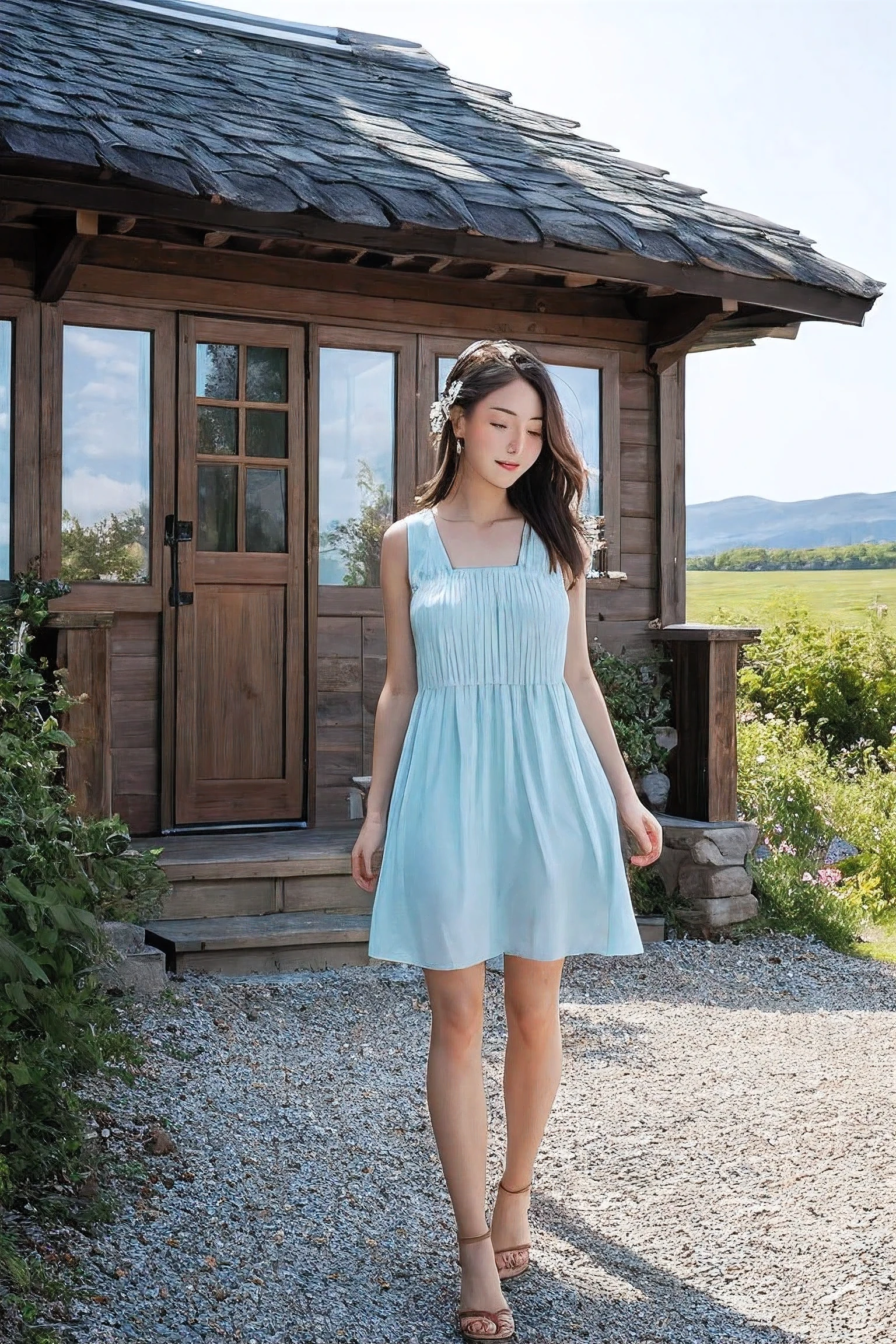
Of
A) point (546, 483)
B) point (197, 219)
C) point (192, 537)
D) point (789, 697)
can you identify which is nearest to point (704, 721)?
point (192, 537)

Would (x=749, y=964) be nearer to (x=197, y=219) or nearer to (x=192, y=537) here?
(x=192, y=537)

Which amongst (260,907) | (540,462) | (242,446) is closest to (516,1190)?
(540,462)

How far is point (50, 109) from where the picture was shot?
463 cm

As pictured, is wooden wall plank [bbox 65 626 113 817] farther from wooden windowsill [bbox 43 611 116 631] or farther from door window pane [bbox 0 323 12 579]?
door window pane [bbox 0 323 12 579]

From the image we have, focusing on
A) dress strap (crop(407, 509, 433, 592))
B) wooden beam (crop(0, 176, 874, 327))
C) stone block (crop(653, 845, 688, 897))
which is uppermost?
wooden beam (crop(0, 176, 874, 327))

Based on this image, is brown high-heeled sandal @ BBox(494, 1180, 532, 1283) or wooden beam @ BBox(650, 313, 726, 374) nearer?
brown high-heeled sandal @ BBox(494, 1180, 532, 1283)

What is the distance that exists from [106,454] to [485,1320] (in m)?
4.39

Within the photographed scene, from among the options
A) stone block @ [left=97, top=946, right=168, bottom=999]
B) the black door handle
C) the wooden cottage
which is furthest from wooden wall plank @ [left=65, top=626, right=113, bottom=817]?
the black door handle

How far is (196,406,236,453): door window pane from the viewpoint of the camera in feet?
19.6

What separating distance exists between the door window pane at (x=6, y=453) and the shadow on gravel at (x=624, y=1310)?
12.9 feet

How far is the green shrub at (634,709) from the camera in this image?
616cm

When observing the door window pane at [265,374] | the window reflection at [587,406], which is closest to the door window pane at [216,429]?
the door window pane at [265,374]

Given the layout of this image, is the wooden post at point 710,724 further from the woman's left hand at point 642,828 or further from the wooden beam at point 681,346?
the woman's left hand at point 642,828

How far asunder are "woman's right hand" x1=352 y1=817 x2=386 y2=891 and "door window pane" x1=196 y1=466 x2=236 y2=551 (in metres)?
3.69
